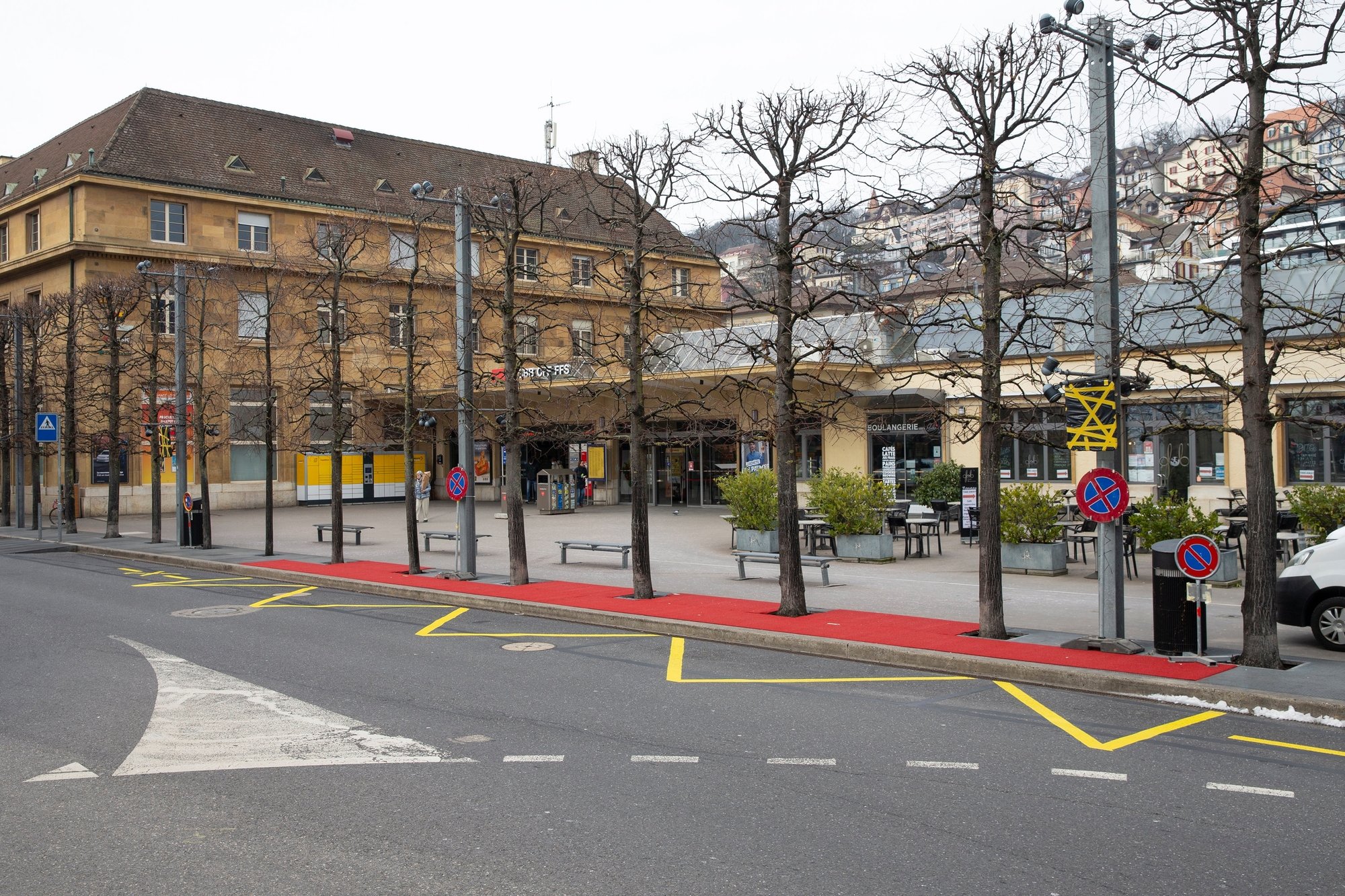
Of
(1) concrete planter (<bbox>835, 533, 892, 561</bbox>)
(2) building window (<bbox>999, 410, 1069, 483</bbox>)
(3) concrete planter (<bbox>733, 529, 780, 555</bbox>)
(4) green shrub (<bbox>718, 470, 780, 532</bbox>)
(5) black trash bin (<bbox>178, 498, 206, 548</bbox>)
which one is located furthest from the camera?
(2) building window (<bbox>999, 410, 1069, 483</bbox>)

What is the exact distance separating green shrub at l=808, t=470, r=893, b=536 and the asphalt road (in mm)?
9116

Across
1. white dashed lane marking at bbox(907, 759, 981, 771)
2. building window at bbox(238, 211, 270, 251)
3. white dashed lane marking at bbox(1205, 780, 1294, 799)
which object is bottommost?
white dashed lane marking at bbox(1205, 780, 1294, 799)

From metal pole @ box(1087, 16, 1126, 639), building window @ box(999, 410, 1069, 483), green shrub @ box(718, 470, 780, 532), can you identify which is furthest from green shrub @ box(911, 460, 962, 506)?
metal pole @ box(1087, 16, 1126, 639)

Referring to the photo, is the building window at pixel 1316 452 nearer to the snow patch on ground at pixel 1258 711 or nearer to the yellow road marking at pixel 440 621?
the snow patch on ground at pixel 1258 711

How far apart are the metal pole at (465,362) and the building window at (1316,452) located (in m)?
19.1

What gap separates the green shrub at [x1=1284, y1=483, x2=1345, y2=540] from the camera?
685 inches

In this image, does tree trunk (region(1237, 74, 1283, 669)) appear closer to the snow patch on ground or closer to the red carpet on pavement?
the red carpet on pavement

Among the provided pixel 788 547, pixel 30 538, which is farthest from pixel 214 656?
pixel 30 538

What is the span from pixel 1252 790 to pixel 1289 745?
152cm

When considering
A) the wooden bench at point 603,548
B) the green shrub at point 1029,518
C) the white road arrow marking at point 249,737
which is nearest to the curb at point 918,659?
the wooden bench at point 603,548

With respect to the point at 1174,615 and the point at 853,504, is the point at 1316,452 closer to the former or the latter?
the point at 853,504

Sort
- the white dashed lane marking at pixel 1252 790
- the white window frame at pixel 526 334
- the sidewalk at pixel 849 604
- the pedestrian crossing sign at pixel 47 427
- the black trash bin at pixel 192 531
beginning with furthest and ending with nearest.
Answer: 1. the pedestrian crossing sign at pixel 47 427
2. the black trash bin at pixel 192 531
3. the white window frame at pixel 526 334
4. the sidewalk at pixel 849 604
5. the white dashed lane marking at pixel 1252 790

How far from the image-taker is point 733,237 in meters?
15.9

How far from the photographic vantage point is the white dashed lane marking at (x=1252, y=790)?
6.78 metres
